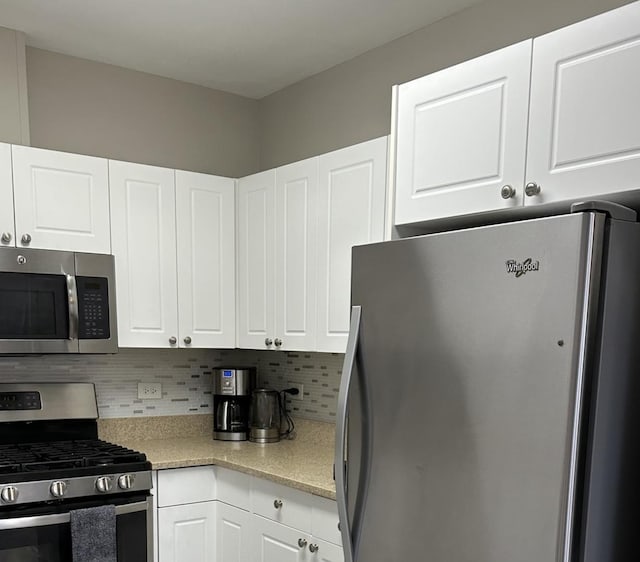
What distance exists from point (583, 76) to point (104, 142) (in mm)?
2323

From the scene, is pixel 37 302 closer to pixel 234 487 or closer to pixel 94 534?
pixel 94 534

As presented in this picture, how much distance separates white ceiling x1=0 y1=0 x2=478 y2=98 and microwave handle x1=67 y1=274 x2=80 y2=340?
1070 millimetres

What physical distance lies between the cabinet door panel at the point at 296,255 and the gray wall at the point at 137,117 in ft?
2.52

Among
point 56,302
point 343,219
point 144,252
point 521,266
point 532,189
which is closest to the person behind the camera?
point 521,266

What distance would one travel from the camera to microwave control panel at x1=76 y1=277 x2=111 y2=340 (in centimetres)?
266

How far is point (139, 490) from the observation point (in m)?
2.43

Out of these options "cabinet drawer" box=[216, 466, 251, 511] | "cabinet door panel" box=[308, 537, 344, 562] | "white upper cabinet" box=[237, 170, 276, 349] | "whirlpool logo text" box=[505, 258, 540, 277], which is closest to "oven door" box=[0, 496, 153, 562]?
"cabinet drawer" box=[216, 466, 251, 511]

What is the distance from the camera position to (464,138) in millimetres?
1764

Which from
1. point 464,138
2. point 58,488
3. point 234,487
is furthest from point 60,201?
point 464,138

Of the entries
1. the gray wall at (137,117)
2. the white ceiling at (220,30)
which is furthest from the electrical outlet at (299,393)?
the white ceiling at (220,30)

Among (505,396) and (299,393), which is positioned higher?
(505,396)

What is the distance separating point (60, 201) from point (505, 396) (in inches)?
80.4

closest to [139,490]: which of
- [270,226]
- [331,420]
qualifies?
[331,420]

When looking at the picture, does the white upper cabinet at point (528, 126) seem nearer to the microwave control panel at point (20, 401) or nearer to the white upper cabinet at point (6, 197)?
the white upper cabinet at point (6, 197)
